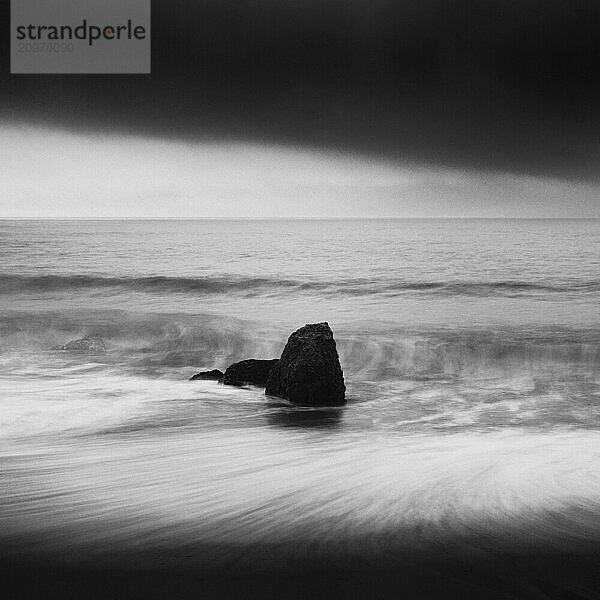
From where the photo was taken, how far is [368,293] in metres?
22.6

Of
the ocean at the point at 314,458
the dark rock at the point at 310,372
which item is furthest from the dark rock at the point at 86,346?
the dark rock at the point at 310,372

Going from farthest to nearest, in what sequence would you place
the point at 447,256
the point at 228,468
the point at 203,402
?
the point at 447,256 → the point at 203,402 → the point at 228,468

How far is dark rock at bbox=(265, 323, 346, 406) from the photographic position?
7.76m

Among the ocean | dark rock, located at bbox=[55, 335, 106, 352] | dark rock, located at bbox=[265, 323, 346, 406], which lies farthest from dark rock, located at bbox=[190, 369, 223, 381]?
dark rock, located at bbox=[55, 335, 106, 352]

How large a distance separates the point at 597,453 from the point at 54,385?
6846 mm

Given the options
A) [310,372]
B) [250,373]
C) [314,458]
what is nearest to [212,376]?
[250,373]

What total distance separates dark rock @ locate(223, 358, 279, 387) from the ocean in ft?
1.00

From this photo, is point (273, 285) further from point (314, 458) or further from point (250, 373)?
point (314, 458)

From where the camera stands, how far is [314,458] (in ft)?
19.2

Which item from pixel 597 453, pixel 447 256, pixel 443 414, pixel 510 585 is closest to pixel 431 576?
pixel 510 585

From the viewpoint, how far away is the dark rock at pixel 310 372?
7762 mm

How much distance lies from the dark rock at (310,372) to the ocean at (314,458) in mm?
233

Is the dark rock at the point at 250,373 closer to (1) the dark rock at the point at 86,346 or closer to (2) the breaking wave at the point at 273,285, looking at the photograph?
(1) the dark rock at the point at 86,346

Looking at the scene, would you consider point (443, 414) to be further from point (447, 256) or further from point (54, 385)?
point (447, 256)
